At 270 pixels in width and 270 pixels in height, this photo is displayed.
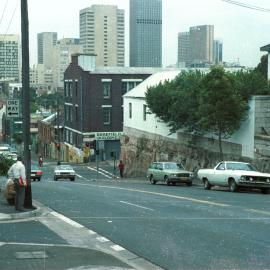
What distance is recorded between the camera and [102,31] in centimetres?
14675

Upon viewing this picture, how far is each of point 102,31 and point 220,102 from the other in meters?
116

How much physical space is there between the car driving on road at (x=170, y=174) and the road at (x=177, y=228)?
515 inches

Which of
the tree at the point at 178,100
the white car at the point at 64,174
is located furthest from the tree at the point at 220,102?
the white car at the point at 64,174

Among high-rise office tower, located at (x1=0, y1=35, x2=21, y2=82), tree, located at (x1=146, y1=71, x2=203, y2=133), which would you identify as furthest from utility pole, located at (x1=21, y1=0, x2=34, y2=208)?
high-rise office tower, located at (x1=0, y1=35, x2=21, y2=82)

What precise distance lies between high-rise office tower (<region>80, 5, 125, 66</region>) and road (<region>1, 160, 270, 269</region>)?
124 metres

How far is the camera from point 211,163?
1593 inches

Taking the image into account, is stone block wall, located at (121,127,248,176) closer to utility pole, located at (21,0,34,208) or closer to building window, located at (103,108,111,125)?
building window, located at (103,108,111,125)

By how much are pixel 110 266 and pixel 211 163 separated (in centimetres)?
3146

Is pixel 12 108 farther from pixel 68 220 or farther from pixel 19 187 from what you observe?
pixel 68 220

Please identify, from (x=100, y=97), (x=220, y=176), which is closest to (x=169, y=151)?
(x=220, y=176)

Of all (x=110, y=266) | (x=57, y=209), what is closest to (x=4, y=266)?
(x=110, y=266)

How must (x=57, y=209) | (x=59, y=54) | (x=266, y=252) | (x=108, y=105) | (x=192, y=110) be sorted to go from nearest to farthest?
(x=266, y=252)
(x=57, y=209)
(x=192, y=110)
(x=108, y=105)
(x=59, y=54)

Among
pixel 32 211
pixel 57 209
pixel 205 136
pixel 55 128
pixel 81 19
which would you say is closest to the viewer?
pixel 32 211

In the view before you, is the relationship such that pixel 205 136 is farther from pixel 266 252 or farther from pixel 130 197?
pixel 266 252
